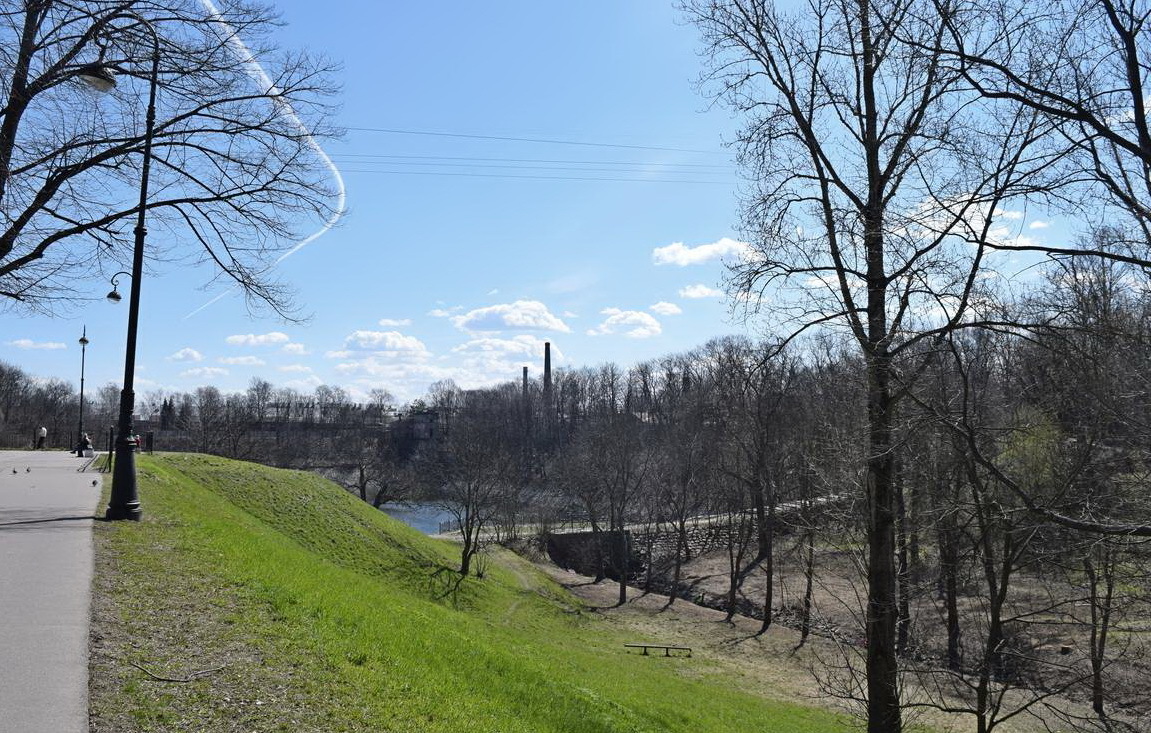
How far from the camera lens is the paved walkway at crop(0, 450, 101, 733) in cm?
414

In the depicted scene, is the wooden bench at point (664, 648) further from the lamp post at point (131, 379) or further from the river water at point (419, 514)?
the river water at point (419, 514)

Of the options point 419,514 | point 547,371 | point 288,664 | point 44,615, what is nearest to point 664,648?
point 288,664

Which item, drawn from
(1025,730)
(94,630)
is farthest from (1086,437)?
(1025,730)

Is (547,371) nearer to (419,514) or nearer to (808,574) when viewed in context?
(419,514)

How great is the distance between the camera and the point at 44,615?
580 cm

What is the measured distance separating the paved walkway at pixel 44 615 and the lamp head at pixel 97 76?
5937mm

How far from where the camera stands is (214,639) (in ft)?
18.7

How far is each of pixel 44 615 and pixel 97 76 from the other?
7.44 metres

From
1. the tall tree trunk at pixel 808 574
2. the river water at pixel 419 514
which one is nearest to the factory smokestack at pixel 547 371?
the river water at pixel 419 514

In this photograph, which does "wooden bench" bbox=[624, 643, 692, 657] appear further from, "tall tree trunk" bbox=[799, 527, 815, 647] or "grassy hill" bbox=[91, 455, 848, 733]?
"grassy hill" bbox=[91, 455, 848, 733]

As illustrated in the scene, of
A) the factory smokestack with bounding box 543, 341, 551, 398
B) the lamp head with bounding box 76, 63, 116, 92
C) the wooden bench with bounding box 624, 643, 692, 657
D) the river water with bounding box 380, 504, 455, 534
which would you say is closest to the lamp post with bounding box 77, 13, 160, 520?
the lamp head with bounding box 76, 63, 116, 92

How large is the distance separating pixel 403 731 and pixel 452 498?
2704cm

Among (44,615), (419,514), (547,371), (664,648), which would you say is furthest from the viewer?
(547,371)

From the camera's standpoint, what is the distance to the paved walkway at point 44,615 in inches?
163
